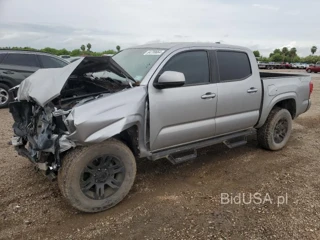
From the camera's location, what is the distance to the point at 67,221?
2.92 metres

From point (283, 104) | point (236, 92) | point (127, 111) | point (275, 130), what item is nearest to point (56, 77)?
point (127, 111)

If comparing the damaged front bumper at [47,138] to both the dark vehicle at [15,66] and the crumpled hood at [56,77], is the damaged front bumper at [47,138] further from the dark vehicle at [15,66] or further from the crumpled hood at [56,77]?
the dark vehicle at [15,66]

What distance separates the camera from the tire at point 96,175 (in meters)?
2.82

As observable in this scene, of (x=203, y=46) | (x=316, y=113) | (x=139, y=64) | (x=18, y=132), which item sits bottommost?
(x=316, y=113)

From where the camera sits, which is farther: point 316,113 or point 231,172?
point 316,113

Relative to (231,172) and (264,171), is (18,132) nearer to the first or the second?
(231,172)

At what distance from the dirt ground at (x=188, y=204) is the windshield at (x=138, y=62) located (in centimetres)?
146

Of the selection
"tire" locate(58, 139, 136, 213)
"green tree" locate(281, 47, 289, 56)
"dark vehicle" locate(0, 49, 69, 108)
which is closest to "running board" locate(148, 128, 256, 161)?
"tire" locate(58, 139, 136, 213)

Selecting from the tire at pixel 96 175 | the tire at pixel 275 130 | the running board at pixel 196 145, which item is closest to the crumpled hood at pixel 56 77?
the tire at pixel 96 175

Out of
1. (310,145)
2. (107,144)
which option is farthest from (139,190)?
(310,145)

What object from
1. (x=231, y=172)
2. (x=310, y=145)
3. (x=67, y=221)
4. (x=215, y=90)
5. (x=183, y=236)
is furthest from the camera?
(x=310, y=145)

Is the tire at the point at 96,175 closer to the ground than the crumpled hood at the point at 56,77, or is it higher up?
closer to the ground

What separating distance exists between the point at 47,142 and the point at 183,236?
164 cm

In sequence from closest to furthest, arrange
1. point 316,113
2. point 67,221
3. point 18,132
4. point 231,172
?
point 67,221
point 18,132
point 231,172
point 316,113
